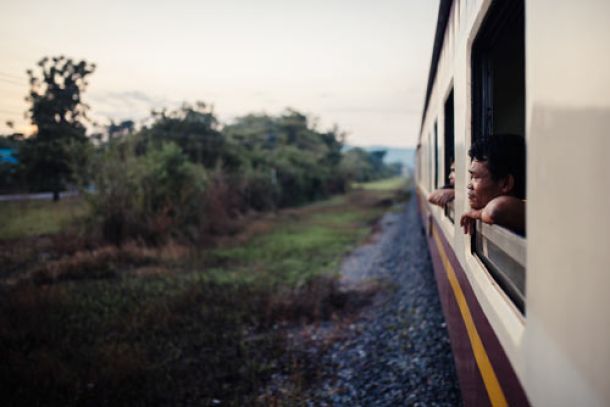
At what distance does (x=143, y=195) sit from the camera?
1098 cm

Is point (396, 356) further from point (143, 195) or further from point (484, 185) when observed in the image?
point (143, 195)

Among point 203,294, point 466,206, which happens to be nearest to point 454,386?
point 466,206

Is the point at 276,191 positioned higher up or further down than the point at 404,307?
higher up

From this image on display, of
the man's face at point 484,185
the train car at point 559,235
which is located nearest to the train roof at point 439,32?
the train car at point 559,235

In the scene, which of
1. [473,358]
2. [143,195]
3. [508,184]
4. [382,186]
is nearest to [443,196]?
[508,184]

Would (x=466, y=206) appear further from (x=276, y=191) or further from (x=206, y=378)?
(x=276, y=191)

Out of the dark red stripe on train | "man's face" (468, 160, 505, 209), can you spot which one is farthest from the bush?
"man's face" (468, 160, 505, 209)

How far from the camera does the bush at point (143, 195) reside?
10492 millimetres

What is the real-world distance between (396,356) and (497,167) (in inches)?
128

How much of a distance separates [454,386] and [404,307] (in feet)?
7.49

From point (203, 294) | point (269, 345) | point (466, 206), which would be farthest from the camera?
point (203, 294)

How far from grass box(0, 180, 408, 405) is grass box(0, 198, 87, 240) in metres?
1.87

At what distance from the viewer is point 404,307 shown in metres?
5.99

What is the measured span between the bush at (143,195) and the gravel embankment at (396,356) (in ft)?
21.5
